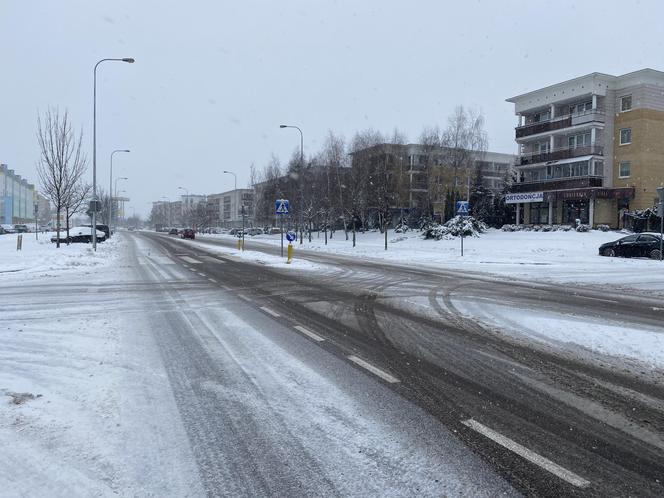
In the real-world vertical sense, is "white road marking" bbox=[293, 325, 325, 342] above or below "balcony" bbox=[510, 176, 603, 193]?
below

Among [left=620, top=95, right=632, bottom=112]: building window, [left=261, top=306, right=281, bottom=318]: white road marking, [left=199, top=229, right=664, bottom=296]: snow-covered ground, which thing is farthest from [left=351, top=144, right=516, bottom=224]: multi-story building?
[left=261, top=306, right=281, bottom=318]: white road marking

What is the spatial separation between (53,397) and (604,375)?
5967 mm

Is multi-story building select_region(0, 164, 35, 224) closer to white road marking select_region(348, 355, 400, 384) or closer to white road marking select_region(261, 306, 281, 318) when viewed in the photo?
white road marking select_region(261, 306, 281, 318)

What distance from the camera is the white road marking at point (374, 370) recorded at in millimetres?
5598

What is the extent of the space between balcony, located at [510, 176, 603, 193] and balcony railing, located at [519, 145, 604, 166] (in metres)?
2.26

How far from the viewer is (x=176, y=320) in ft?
30.4

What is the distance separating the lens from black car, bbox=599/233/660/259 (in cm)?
2580

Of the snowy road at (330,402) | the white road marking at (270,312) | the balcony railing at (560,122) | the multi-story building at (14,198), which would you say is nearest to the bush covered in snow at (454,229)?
the balcony railing at (560,122)

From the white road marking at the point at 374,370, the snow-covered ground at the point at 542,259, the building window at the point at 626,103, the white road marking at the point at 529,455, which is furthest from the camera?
the building window at the point at 626,103

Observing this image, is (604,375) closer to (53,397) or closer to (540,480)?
(540,480)

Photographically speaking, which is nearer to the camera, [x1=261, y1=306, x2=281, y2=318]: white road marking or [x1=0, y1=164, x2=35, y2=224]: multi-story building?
[x1=261, y1=306, x2=281, y2=318]: white road marking

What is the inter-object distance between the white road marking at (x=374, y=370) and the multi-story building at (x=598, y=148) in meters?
43.6

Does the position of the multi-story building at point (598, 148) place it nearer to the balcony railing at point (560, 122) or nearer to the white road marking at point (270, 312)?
the balcony railing at point (560, 122)

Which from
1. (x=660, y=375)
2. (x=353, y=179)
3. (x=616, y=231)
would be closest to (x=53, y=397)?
(x=660, y=375)
